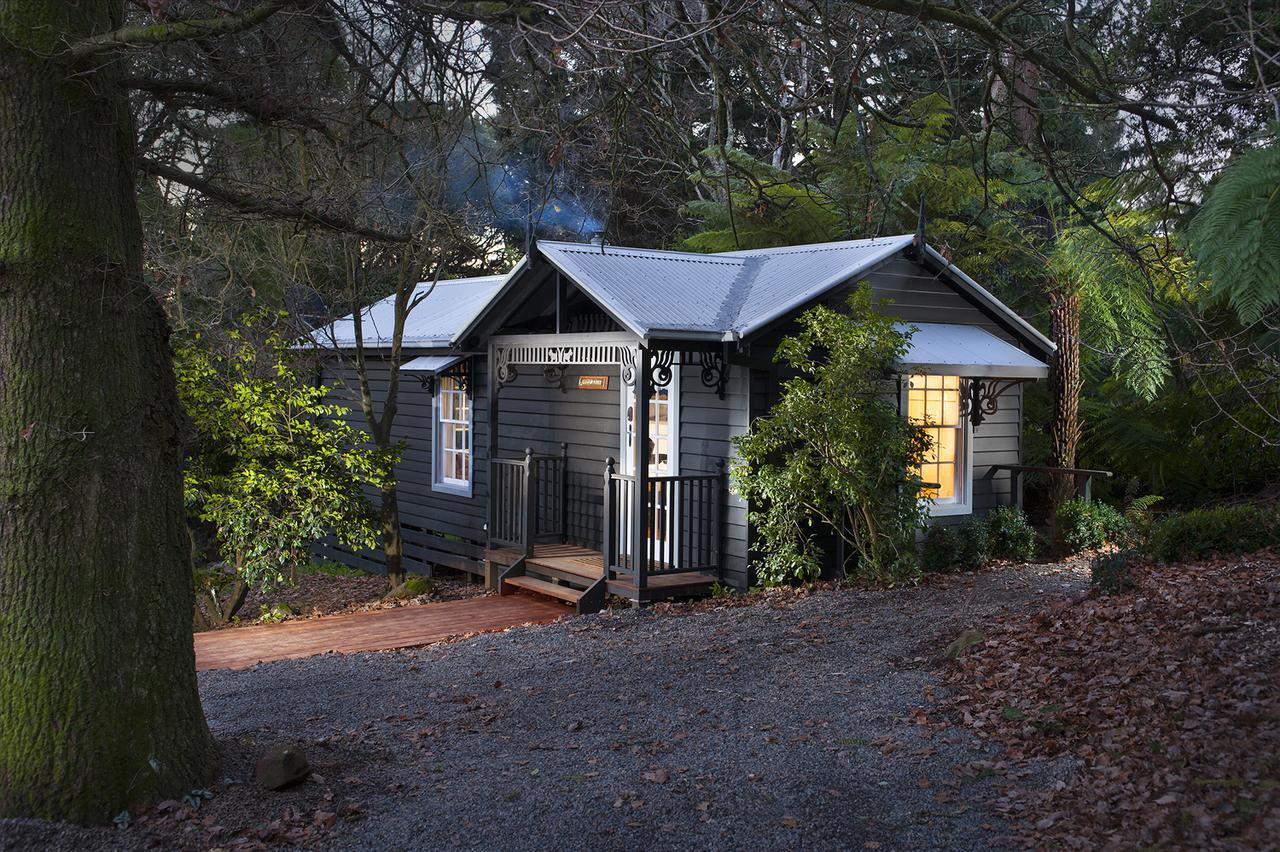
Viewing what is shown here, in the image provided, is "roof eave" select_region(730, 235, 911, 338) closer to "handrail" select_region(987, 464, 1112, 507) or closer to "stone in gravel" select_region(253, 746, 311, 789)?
"handrail" select_region(987, 464, 1112, 507)

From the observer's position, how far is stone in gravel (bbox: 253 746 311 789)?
18.8ft

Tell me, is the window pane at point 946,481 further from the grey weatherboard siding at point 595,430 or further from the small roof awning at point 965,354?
the small roof awning at point 965,354

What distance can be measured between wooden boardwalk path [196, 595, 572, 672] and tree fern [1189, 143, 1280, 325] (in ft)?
27.8

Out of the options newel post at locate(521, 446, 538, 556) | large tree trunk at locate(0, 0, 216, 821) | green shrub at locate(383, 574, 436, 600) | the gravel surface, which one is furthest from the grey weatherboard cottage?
large tree trunk at locate(0, 0, 216, 821)

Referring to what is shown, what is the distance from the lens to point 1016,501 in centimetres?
1418

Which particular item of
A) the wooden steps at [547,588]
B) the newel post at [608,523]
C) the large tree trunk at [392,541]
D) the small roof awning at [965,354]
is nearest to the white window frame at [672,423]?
the newel post at [608,523]

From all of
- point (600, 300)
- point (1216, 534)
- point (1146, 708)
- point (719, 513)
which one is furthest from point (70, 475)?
point (1216, 534)

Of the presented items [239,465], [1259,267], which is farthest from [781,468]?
[1259,267]

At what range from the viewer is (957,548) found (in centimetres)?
1309

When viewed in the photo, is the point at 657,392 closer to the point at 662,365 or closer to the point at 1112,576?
the point at 662,365

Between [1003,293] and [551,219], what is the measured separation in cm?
1010

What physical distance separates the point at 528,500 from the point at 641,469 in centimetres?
226

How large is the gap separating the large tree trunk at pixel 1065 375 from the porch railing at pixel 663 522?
18.2 feet

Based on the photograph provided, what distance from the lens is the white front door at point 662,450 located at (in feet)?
40.6
